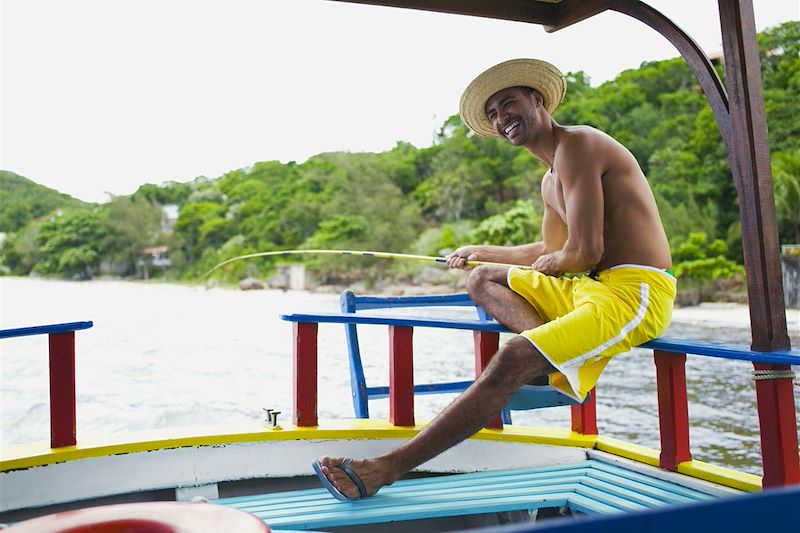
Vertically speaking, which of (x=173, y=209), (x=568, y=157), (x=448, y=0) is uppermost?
(x=173, y=209)

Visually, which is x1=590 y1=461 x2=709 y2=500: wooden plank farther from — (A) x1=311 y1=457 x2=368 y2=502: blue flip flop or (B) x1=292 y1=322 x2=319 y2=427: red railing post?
(B) x1=292 y1=322 x2=319 y2=427: red railing post

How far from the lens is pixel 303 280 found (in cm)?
3684

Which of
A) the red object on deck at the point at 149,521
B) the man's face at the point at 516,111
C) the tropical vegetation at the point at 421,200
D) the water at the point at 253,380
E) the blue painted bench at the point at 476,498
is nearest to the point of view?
the red object on deck at the point at 149,521

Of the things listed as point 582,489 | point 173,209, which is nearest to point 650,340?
point 582,489

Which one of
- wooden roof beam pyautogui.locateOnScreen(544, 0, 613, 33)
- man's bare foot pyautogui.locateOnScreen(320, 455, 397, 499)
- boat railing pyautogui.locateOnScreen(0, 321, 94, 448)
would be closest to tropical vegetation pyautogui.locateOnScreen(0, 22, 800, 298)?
wooden roof beam pyautogui.locateOnScreen(544, 0, 613, 33)

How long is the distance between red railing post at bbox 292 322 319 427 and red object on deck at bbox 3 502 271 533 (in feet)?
3.73

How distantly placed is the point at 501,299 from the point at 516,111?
0.58 m

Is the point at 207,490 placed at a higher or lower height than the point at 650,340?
lower

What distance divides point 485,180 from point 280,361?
21360 mm

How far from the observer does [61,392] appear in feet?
6.49

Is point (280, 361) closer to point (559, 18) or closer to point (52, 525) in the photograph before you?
point (559, 18)

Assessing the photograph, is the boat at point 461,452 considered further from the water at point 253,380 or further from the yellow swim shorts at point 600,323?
the water at point 253,380

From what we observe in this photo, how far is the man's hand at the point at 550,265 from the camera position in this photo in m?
2.16

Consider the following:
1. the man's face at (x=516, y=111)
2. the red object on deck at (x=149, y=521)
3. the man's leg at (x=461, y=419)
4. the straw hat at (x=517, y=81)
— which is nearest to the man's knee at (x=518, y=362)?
the man's leg at (x=461, y=419)
